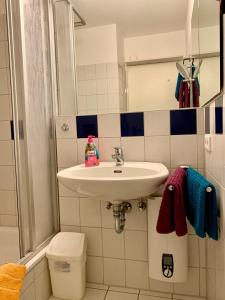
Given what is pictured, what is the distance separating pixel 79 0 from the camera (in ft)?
5.46

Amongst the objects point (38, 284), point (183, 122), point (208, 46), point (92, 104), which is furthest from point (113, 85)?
point (38, 284)

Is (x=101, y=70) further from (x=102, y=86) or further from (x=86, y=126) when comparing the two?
(x=86, y=126)

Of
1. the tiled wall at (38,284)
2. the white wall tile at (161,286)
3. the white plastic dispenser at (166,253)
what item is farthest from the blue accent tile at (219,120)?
the tiled wall at (38,284)

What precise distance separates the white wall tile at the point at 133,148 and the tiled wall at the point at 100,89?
9.5 inches

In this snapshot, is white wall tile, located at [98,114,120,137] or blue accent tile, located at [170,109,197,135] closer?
blue accent tile, located at [170,109,197,135]

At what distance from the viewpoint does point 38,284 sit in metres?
1.37

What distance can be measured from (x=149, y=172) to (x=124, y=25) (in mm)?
1009

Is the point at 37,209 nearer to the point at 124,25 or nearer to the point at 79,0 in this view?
the point at 124,25

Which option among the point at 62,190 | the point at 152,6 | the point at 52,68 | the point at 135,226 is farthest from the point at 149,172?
the point at 152,6

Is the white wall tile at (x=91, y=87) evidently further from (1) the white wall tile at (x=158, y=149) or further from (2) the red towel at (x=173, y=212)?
(2) the red towel at (x=173, y=212)

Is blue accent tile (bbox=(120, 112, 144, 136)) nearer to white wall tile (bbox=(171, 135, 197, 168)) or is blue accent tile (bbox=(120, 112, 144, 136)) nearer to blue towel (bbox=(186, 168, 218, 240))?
white wall tile (bbox=(171, 135, 197, 168))

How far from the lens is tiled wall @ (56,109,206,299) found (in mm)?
1412

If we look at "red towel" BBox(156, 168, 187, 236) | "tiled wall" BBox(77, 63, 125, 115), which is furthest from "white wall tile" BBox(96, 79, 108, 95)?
"red towel" BBox(156, 168, 187, 236)

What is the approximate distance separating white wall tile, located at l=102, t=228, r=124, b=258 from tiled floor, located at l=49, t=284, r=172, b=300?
8.3 inches
